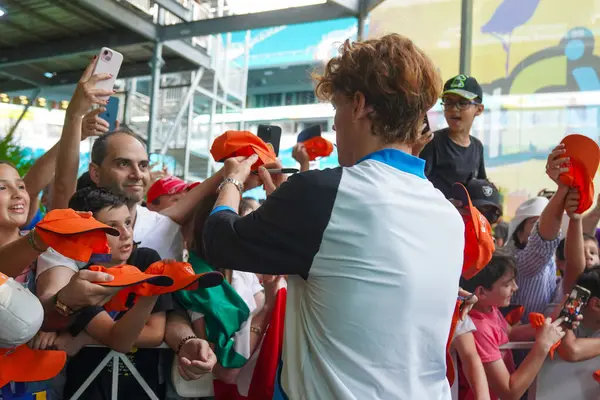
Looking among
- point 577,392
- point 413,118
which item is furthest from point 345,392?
point 577,392

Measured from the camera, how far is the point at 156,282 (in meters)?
1.60

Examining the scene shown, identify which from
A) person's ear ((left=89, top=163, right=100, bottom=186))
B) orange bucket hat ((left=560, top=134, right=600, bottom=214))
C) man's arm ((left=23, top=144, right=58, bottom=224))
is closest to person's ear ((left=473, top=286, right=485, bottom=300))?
orange bucket hat ((left=560, top=134, right=600, bottom=214))

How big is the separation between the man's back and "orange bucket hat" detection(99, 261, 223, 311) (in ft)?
1.46

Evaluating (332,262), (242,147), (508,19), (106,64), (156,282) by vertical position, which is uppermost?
(508,19)

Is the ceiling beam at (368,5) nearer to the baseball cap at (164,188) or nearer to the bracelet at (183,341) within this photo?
the baseball cap at (164,188)

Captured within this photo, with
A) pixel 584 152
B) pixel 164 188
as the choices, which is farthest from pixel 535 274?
pixel 164 188

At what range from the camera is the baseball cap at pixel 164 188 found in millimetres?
3127

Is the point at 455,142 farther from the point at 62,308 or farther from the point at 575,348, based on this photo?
the point at 62,308

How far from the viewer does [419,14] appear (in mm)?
5113

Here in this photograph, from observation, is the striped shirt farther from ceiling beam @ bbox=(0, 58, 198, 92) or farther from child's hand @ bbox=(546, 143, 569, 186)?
ceiling beam @ bbox=(0, 58, 198, 92)

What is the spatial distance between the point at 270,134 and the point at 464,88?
1276 millimetres

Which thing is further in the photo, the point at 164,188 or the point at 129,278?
the point at 164,188

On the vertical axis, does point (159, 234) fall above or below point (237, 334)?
above

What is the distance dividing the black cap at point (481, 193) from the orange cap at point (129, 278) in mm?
1900
